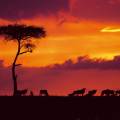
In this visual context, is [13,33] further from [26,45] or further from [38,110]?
[38,110]

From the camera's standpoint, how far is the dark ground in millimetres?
30531

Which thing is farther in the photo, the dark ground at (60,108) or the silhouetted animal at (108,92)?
the silhouetted animal at (108,92)

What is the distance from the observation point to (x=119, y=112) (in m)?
33.0

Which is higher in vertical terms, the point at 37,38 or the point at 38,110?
the point at 37,38

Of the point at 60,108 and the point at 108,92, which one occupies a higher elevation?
the point at 108,92

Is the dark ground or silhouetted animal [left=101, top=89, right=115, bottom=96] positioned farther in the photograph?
silhouetted animal [left=101, top=89, right=115, bottom=96]

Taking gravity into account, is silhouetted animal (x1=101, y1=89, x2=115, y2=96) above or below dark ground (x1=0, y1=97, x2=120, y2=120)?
above

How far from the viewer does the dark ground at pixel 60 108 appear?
1202 inches

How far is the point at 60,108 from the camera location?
3172 centimetres

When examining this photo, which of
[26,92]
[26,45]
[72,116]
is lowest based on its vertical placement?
[72,116]

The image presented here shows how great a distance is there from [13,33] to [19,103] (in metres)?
23.1

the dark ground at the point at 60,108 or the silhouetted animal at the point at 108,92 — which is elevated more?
the silhouetted animal at the point at 108,92

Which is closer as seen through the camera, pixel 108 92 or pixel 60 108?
pixel 60 108

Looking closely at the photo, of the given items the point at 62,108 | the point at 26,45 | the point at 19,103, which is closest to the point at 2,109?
the point at 19,103
